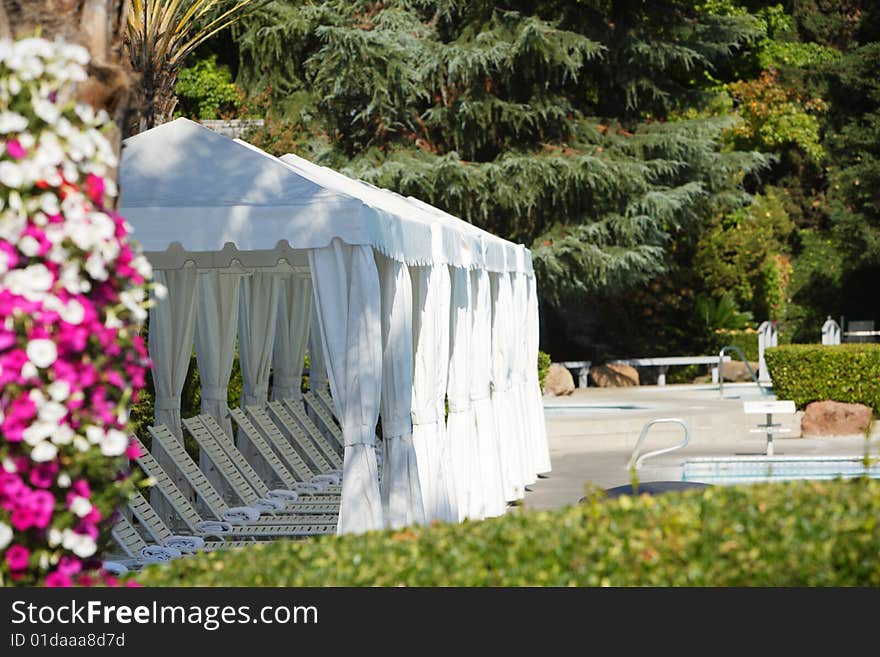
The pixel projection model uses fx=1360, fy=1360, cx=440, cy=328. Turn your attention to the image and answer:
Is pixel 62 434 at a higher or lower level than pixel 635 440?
higher

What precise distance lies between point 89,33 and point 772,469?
9234 mm

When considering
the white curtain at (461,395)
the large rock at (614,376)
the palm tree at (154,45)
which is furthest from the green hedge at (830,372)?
the large rock at (614,376)

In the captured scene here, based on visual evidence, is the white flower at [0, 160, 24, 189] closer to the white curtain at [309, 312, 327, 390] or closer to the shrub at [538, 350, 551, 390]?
the white curtain at [309, 312, 327, 390]

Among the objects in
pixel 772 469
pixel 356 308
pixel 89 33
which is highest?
pixel 89 33

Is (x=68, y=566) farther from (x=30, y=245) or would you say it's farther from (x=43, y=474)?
(x=30, y=245)

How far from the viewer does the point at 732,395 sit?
2527cm

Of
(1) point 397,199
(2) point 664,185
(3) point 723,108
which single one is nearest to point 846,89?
(3) point 723,108

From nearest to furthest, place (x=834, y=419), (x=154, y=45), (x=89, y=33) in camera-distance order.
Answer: (x=89, y=33) < (x=154, y=45) < (x=834, y=419)

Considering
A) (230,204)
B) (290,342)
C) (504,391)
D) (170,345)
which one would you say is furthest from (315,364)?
(230,204)

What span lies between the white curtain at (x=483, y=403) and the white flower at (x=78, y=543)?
7.44m

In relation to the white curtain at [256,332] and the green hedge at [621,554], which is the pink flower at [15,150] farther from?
the white curtain at [256,332]

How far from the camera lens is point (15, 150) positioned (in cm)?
475
